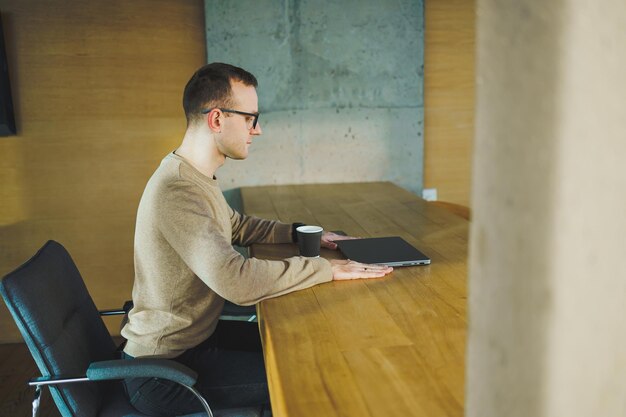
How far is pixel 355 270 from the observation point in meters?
1.81

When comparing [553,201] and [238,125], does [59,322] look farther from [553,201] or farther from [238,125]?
[553,201]

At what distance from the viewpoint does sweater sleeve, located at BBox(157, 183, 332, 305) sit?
63.7 inches

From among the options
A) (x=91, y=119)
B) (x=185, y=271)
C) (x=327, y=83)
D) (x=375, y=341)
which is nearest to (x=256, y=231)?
(x=185, y=271)

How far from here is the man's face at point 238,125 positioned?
194 cm

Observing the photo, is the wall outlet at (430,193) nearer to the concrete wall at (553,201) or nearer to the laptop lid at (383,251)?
the laptop lid at (383,251)

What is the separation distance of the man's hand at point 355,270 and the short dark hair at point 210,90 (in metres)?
0.63

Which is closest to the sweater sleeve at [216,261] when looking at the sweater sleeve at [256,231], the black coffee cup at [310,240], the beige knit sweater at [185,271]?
the beige knit sweater at [185,271]

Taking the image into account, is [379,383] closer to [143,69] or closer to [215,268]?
[215,268]

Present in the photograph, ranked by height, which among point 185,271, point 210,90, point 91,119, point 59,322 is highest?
point 210,90

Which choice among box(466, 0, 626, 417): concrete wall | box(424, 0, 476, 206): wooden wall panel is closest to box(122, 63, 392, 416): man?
box(466, 0, 626, 417): concrete wall

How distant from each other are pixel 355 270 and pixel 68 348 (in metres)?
0.84

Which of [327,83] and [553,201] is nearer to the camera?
[553,201]

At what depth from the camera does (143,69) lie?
380cm

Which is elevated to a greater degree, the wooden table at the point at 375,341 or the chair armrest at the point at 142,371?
the wooden table at the point at 375,341
